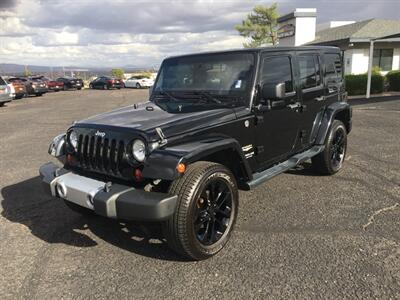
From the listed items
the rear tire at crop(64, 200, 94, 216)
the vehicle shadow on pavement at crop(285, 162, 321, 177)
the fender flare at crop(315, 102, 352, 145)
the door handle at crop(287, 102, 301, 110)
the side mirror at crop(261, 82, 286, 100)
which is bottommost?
the vehicle shadow on pavement at crop(285, 162, 321, 177)

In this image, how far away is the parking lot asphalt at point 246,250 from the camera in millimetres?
3045

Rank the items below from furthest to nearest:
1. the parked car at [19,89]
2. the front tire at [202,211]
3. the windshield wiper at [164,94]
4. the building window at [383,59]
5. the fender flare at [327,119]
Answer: the building window at [383,59], the parked car at [19,89], the fender flare at [327,119], the windshield wiper at [164,94], the front tire at [202,211]

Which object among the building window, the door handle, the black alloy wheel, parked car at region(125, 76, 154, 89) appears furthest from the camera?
parked car at region(125, 76, 154, 89)

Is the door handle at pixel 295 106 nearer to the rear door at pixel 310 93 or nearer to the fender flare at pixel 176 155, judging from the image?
the rear door at pixel 310 93

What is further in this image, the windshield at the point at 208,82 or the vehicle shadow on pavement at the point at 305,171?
the vehicle shadow on pavement at the point at 305,171

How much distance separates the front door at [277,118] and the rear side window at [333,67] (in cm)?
114

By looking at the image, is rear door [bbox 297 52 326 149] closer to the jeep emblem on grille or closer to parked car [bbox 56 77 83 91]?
the jeep emblem on grille

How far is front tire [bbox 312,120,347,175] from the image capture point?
547cm

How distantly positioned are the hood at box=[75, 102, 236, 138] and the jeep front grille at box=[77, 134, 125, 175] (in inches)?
6.1

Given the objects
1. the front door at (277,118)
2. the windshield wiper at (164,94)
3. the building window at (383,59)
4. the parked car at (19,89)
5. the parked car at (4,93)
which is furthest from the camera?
the building window at (383,59)

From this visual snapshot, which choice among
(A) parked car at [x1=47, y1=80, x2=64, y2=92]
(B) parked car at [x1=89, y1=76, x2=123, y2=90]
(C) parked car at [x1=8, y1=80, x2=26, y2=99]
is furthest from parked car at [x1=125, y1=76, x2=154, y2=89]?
(C) parked car at [x1=8, y1=80, x2=26, y2=99]

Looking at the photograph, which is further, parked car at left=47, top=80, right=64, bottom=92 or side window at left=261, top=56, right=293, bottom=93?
parked car at left=47, top=80, right=64, bottom=92

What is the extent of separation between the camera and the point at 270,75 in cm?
448

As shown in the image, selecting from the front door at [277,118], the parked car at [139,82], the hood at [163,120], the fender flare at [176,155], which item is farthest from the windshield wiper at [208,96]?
the parked car at [139,82]
